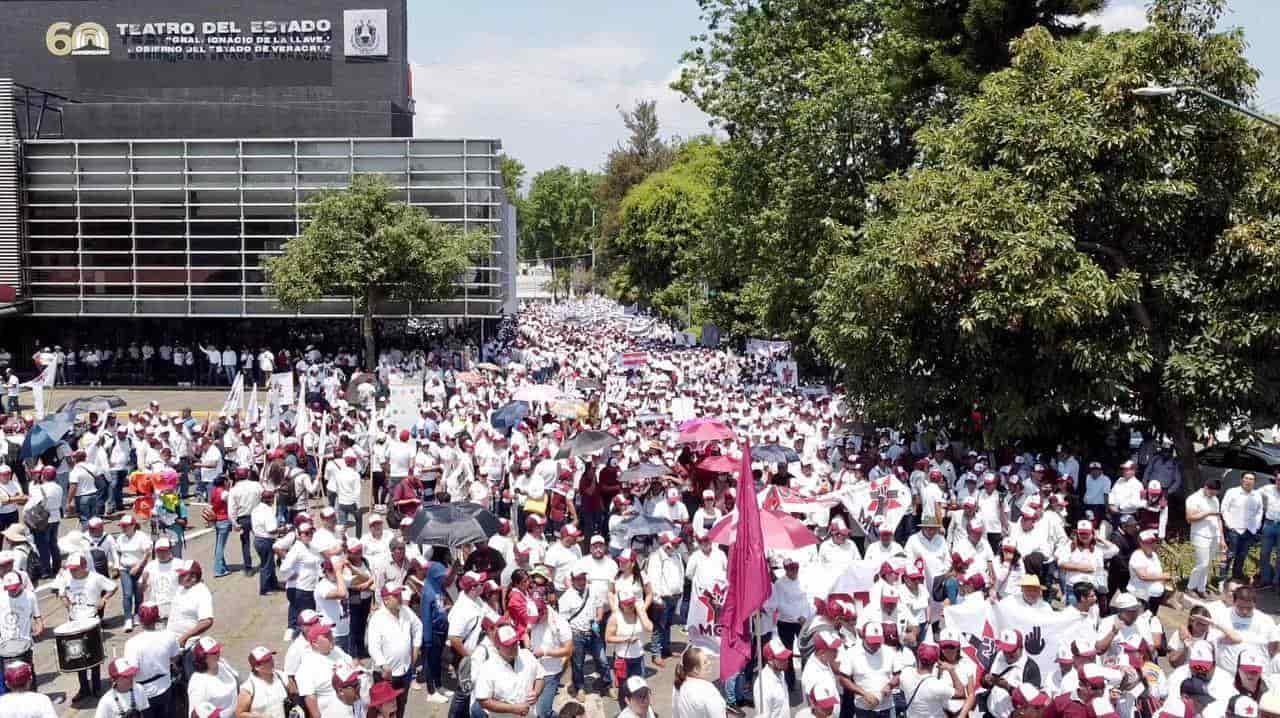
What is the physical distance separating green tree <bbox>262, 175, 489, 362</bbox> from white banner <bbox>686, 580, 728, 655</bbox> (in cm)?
2557

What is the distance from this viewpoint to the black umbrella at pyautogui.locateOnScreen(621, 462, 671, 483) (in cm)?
1491

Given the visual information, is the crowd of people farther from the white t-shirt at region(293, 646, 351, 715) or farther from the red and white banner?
the red and white banner

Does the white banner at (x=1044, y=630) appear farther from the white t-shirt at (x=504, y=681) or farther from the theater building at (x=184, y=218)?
the theater building at (x=184, y=218)

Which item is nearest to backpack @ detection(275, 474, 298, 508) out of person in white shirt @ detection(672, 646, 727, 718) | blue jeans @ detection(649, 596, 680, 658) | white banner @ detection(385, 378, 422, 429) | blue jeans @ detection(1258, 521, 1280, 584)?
white banner @ detection(385, 378, 422, 429)

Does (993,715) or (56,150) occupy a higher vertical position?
(56,150)

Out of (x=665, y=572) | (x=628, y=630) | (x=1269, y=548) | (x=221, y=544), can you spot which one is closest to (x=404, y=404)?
(x=221, y=544)

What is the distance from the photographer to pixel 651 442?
1880cm

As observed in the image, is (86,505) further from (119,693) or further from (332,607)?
(119,693)

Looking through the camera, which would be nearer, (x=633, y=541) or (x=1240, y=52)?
(x=633, y=541)

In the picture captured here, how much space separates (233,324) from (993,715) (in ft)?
122

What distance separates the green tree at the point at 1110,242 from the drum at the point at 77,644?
36.7ft

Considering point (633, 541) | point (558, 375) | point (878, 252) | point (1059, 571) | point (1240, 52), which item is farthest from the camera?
point (558, 375)

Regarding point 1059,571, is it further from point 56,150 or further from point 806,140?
point 56,150

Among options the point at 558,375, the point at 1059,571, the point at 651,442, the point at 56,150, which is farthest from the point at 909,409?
the point at 56,150
